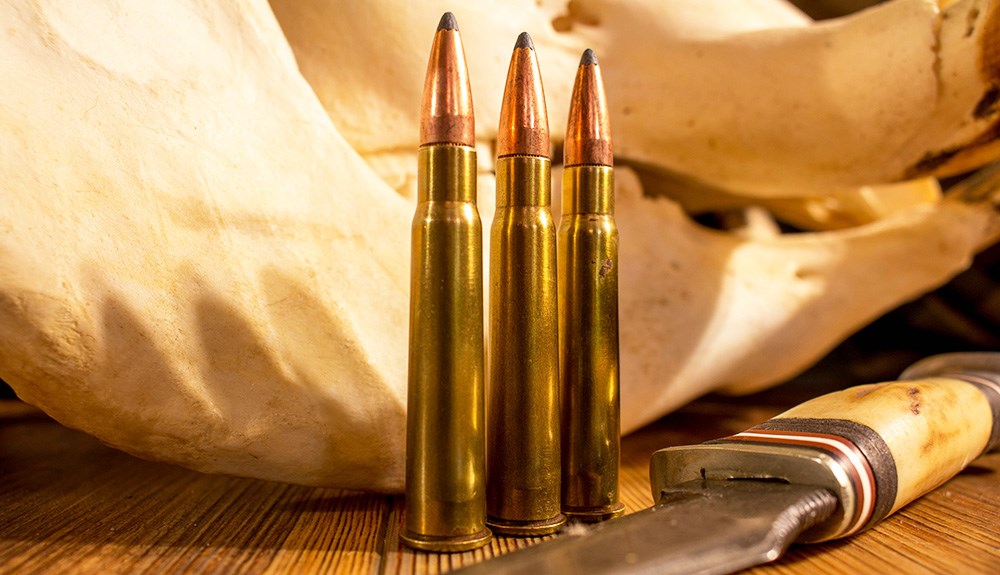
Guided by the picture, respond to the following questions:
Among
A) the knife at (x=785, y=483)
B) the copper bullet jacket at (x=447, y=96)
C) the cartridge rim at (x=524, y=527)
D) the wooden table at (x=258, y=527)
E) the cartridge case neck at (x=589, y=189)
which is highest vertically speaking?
the copper bullet jacket at (x=447, y=96)

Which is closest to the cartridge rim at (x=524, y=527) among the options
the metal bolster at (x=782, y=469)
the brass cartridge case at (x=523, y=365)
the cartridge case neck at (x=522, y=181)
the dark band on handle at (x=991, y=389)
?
the brass cartridge case at (x=523, y=365)

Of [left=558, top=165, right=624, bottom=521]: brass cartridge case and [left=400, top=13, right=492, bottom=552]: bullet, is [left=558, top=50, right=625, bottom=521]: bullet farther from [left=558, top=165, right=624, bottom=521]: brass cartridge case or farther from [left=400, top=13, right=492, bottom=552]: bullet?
[left=400, top=13, right=492, bottom=552]: bullet

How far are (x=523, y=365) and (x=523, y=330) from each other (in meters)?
0.03

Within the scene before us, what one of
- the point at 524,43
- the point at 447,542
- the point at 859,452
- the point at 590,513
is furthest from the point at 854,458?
the point at 524,43

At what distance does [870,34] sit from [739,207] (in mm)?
395

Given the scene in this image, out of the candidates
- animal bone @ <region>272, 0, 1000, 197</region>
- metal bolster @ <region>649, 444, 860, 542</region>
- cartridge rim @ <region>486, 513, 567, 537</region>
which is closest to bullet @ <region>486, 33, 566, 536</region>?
cartridge rim @ <region>486, 513, 567, 537</region>

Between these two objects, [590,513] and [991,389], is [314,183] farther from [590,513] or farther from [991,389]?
[991,389]

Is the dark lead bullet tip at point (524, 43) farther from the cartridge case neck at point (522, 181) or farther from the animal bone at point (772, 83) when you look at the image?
the animal bone at point (772, 83)

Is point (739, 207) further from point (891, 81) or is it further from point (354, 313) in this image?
point (354, 313)

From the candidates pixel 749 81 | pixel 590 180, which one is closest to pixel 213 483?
pixel 590 180

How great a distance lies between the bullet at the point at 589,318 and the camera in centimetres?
76

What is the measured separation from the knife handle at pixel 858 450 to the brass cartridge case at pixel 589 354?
0.16 ft

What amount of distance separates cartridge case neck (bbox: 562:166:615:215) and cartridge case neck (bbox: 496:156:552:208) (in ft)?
0.15

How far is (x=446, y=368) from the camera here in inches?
26.6
